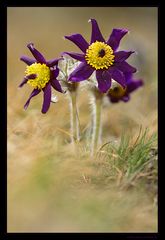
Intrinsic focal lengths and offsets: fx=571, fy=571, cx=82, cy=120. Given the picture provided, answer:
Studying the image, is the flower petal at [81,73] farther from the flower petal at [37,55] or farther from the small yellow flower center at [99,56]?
the flower petal at [37,55]

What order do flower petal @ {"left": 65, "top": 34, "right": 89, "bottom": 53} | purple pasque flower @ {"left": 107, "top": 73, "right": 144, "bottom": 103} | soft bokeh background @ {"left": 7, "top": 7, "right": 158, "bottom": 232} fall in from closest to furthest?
1. soft bokeh background @ {"left": 7, "top": 7, "right": 158, "bottom": 232}
2. flower petal @ {"left": 65, "top": 34, "right": 89, "bottom": 53}
3. purple pasque flower @ {"left": 107, "top": 73, "right": 144, "bottom": 103}

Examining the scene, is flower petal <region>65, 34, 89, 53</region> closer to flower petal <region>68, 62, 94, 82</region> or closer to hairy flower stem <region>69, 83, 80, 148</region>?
flower petal <region>68, 62, 94, 82</region>

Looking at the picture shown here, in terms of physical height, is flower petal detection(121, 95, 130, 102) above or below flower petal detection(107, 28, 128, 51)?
below

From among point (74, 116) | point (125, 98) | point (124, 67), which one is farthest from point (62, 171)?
point (125, 98)

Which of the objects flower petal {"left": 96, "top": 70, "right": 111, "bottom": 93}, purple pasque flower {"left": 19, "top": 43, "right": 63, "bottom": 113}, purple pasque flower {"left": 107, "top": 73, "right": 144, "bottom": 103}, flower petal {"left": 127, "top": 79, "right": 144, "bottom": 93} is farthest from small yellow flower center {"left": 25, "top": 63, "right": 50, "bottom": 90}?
flower petal {"left": 127, "top": 79, "right": 144, "bottom": 93}

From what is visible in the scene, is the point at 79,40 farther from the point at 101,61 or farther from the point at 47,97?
the point at 47,97
